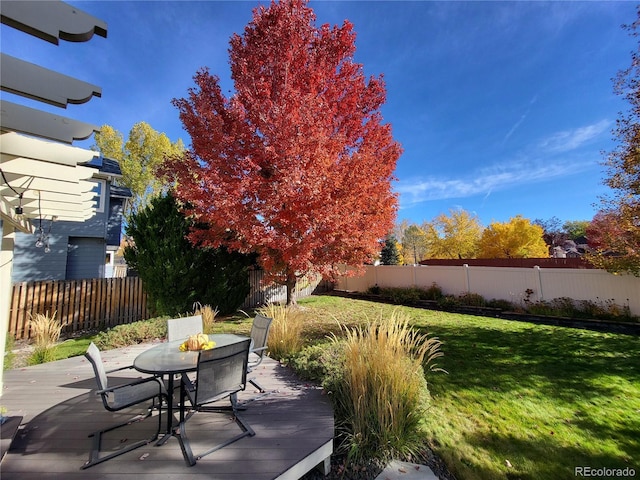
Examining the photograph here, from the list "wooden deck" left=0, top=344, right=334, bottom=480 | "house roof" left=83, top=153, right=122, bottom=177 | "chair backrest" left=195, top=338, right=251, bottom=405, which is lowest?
"wooden deck" left=0, top=344, right=334, bottom=480

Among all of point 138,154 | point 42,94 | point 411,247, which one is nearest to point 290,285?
point 42,94

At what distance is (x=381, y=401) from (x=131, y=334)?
19.5 ft

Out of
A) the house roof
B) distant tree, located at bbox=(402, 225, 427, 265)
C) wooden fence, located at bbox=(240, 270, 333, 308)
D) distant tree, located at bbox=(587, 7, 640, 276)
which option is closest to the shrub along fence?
wooden fence, located at bbox=(240, 270, 333, 308)

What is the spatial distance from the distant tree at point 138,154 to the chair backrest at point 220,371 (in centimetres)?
2081

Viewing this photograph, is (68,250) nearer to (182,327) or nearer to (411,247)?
(182,327)

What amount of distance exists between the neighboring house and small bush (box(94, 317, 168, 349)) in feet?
20.9

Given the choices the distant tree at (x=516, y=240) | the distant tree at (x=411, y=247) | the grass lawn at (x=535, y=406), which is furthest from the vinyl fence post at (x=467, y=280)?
the distant tree at (x=411, y=247)

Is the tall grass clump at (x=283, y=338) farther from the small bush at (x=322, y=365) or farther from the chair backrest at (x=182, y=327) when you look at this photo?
the chair backrest at (x=182, y=327)

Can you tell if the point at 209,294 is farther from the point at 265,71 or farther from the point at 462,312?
the point at 462,312

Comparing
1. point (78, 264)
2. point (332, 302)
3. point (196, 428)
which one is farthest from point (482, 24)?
point (78, 264)

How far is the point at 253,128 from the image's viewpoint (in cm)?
721

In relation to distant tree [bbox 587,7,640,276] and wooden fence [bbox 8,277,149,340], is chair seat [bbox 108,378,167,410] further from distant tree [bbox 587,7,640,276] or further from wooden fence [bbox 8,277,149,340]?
distant tree [bbox 587,7,640,276]

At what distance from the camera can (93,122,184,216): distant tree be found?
1988 cm

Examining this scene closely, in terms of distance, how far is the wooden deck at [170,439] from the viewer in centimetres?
218
